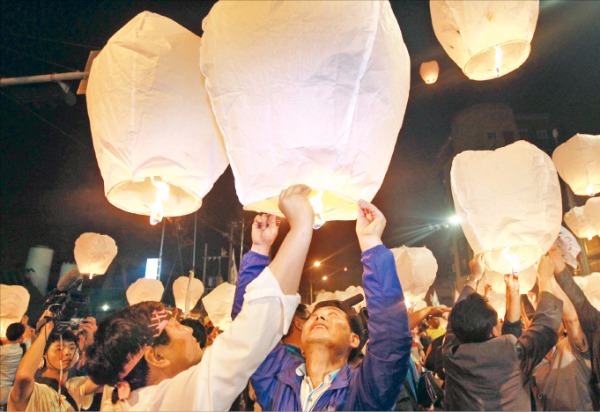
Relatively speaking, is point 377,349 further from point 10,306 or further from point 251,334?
point 10,306

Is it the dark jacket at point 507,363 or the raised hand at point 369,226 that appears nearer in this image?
the raised hand at point 369,226

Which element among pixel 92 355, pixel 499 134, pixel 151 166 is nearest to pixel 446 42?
pixel 151 166

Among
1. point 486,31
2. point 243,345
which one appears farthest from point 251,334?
point 486,31

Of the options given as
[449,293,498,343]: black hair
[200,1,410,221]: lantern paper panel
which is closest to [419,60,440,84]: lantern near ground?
[449,293,498,343]: black hair

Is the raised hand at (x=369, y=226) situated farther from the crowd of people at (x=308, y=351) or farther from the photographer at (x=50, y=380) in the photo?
the photographer at (x=50, y=380)

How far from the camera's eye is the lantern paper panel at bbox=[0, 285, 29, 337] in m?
5.90

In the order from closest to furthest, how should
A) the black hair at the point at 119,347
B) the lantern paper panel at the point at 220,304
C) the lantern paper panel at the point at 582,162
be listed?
the black hair at the point at 119,347, the lantern paper panel at the point at 582,162, the lantern paper panel at the point at 220,304

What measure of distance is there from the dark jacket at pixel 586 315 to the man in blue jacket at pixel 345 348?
1610mm

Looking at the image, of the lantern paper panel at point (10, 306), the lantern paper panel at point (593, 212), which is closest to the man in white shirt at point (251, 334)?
the lantern paper panel at point (593, 212)

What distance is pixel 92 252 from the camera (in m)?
6.41

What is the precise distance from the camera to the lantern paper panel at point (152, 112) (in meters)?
1.71

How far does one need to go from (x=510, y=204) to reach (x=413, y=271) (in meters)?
2.96

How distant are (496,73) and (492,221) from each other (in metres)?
0.80

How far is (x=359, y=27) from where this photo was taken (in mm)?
1285
